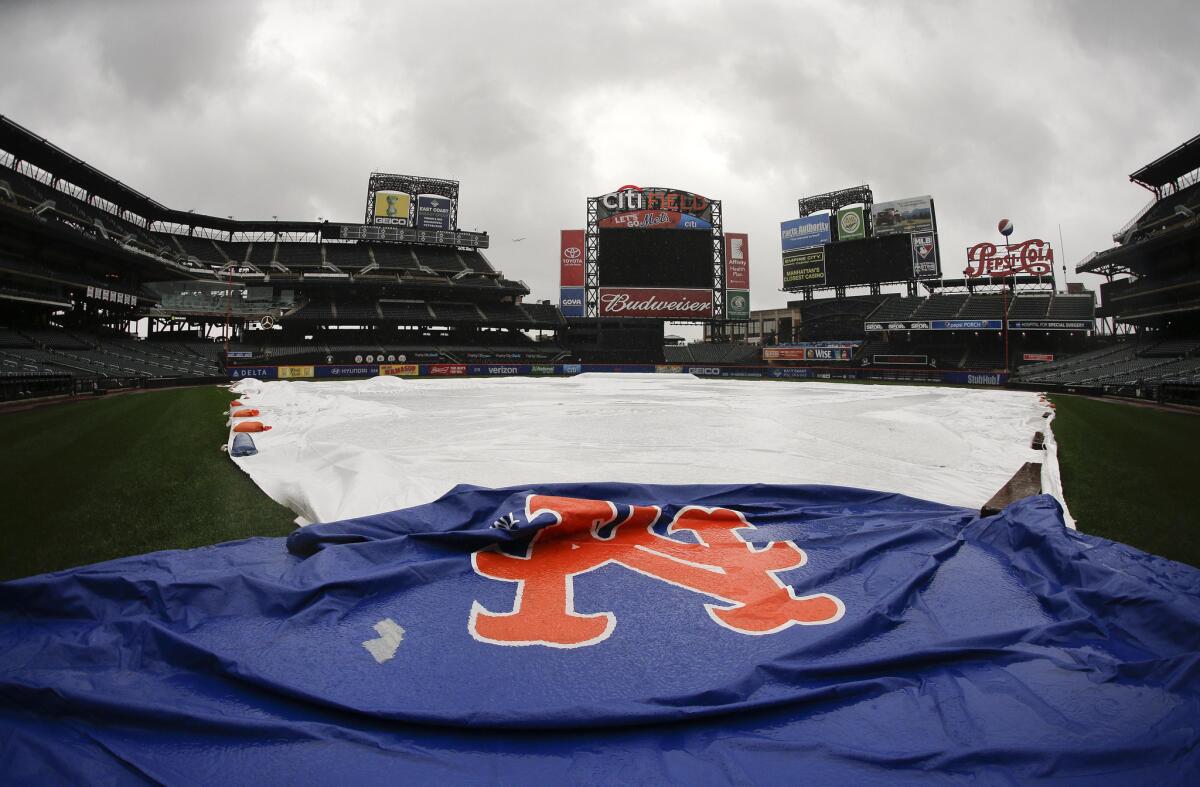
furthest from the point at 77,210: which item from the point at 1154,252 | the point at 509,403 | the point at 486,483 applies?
the point at 1154,252

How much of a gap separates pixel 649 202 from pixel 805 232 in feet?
43.7

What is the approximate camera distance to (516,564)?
2.50m

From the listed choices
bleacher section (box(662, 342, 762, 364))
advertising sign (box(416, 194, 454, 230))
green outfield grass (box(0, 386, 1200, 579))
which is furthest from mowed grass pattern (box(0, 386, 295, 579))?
advertising sign (box(416, 194, 454, 230))

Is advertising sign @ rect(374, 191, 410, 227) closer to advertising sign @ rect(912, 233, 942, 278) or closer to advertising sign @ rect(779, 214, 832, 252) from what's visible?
advertising sign @ rect(779, 214, 832, 252)

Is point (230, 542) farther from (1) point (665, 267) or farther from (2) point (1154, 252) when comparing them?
(2) point (1154, 252)

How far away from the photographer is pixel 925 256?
38.1m

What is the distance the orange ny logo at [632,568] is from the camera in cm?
197

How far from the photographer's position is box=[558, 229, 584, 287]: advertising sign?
3919 centimetres

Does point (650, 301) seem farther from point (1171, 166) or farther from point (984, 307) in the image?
point (1171, 166)

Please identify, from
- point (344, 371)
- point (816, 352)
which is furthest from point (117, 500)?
point (816, 352)

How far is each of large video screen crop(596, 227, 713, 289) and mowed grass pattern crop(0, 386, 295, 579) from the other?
110ft

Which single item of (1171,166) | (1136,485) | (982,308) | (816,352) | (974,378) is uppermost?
(1171,166)

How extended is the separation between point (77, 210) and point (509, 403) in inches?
1409

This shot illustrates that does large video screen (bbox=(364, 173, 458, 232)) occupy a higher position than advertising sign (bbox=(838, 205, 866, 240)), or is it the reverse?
large video screen (bbox=(364, 173, 458, 232))
